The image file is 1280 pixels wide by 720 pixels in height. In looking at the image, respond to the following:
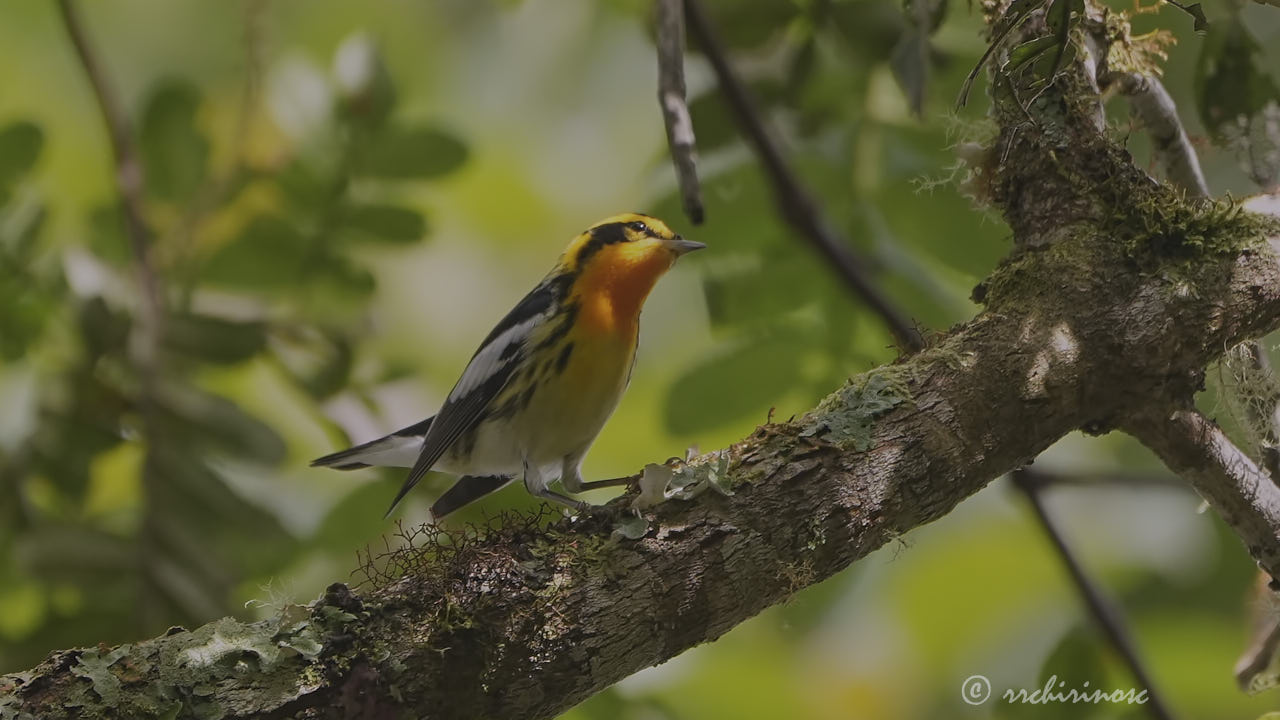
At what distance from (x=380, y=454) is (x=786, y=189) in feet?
5.39

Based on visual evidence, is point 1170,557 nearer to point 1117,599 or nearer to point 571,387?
point 1117,599

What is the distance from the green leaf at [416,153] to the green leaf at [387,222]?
0.43ft

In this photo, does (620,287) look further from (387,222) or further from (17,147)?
(17,147)

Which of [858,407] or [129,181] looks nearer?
[858,407]

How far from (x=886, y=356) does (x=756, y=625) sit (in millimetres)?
2123

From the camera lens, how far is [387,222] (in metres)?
4.15

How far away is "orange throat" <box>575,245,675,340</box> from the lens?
3.94 meters

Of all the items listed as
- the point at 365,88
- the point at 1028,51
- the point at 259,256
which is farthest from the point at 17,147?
the point at 1028,51

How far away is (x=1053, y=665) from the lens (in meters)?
3.44

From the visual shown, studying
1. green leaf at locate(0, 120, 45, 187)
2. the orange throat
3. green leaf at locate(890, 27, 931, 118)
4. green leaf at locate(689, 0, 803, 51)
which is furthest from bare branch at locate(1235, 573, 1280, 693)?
green leaf at locate(0, 120, 45, 187)

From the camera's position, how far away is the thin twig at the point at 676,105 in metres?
2.42

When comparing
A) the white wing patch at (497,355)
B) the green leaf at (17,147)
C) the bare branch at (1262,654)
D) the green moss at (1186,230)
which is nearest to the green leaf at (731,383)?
the white wing patch at (497,355)

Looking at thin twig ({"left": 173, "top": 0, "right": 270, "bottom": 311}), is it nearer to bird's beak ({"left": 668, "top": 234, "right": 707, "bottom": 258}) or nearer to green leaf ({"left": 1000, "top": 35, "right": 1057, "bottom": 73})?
bird's beak ({"left": 668, "top": 234, "right": 707, "bottom": 258})

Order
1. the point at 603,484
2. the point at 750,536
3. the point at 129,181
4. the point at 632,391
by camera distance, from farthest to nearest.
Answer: the point at 632,391 → the point at 129,181 → the point at 603,484 → the point at 750,536
